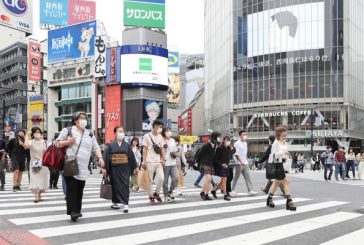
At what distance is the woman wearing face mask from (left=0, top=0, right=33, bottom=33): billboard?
3228 cm

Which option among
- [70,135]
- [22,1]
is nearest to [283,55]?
[22,1]

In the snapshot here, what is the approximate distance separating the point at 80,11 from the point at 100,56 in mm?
22743

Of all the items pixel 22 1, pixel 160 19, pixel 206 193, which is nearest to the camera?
pixel 206 193

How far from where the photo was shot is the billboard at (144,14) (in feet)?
231

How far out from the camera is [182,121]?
311 feet

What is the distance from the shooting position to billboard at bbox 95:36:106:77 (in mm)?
67062

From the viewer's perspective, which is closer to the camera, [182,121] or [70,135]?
[70,135]

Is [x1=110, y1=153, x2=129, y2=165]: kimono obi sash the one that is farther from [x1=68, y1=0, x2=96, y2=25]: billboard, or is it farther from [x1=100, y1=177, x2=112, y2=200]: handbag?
[x1=68, y1=0, x2=96, y2=25]: billboard

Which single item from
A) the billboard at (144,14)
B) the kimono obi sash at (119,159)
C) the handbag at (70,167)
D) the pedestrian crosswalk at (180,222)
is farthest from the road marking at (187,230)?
the billboard at (144,14)

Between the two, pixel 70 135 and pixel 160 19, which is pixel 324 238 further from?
pixel 160 19

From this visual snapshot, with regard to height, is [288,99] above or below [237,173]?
above

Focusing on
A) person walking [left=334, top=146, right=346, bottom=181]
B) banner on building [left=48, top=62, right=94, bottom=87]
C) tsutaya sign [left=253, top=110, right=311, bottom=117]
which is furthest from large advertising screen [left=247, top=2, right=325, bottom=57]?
person walking [left=334, top=146, right=346, bottom=181]

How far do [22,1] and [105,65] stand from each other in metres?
24.3

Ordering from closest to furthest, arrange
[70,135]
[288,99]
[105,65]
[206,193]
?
[70,135] → [206,193] → [288,99] → [105,65]
